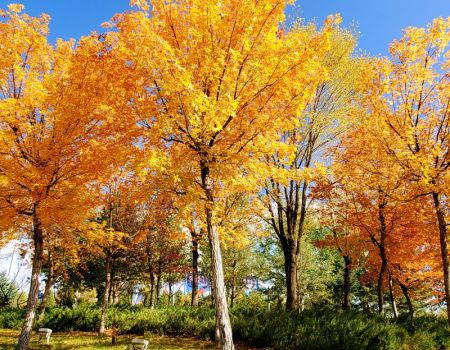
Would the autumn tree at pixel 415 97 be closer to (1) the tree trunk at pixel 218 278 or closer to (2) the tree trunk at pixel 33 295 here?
(1) the tree trunk at pixel 218 278

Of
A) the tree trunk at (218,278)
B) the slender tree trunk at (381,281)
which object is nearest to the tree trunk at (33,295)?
the tree trunk at (218,278)

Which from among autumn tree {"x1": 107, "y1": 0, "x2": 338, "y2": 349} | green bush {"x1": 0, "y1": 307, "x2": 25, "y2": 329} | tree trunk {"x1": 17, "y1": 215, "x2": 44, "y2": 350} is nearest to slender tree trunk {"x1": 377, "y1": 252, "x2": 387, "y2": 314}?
autumn tree {"x1": 107, "y1": 0, "x2": 338, "y2": 349}

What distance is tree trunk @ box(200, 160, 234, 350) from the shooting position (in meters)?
5.57

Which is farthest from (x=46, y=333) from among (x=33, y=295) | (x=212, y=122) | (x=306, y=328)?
(x=212, y=122)

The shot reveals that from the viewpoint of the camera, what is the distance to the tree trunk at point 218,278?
5570 mm

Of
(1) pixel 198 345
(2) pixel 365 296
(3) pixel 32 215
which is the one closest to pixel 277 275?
(2) pixel 365 296

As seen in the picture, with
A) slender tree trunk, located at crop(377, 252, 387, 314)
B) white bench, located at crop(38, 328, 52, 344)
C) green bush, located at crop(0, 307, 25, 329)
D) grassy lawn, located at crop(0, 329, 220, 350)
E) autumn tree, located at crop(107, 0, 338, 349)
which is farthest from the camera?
green bush, located at crop(0, 307, 25, 329)

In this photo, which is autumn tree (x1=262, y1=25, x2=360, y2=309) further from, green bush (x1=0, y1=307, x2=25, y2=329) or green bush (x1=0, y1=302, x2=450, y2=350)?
green bush (x1=0, y1=307, x2=25, y2=329)

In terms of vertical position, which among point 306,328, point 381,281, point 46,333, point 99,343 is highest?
point 381,281

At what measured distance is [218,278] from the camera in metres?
5.91

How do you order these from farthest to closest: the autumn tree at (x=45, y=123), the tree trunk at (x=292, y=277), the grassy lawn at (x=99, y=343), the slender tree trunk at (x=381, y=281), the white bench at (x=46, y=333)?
the slender tree trunk at (x=381, y=281)
the tree trunk at (x=292, y=277)
the white bench at (x=46, y=333)
the grassy lawn at (x=99, y=343)
the autumn tree at (x=45, y=123)

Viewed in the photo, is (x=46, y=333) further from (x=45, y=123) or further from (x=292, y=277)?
(x=292, y=277)

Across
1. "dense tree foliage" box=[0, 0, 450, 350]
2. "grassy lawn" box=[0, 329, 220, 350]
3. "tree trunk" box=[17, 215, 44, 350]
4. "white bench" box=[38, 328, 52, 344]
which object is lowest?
Result: "grassy lawn" box=[0, 329, 220, 350]

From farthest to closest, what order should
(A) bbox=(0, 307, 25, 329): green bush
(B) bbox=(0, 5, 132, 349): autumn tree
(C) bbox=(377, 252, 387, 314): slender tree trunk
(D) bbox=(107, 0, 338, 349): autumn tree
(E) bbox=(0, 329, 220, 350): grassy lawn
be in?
(A) bbox=(0, 307, 25, 329): green bush, (C) bbox=(377, 252, 387, 314): slender tree trunk, (E) bbox=(0, 329, 220, 350): grassy lawn, (B) bbox=(0, 5, 132, 349): autumn tree, (D) bbox=(107, 0, 338, 349): autumn tree
